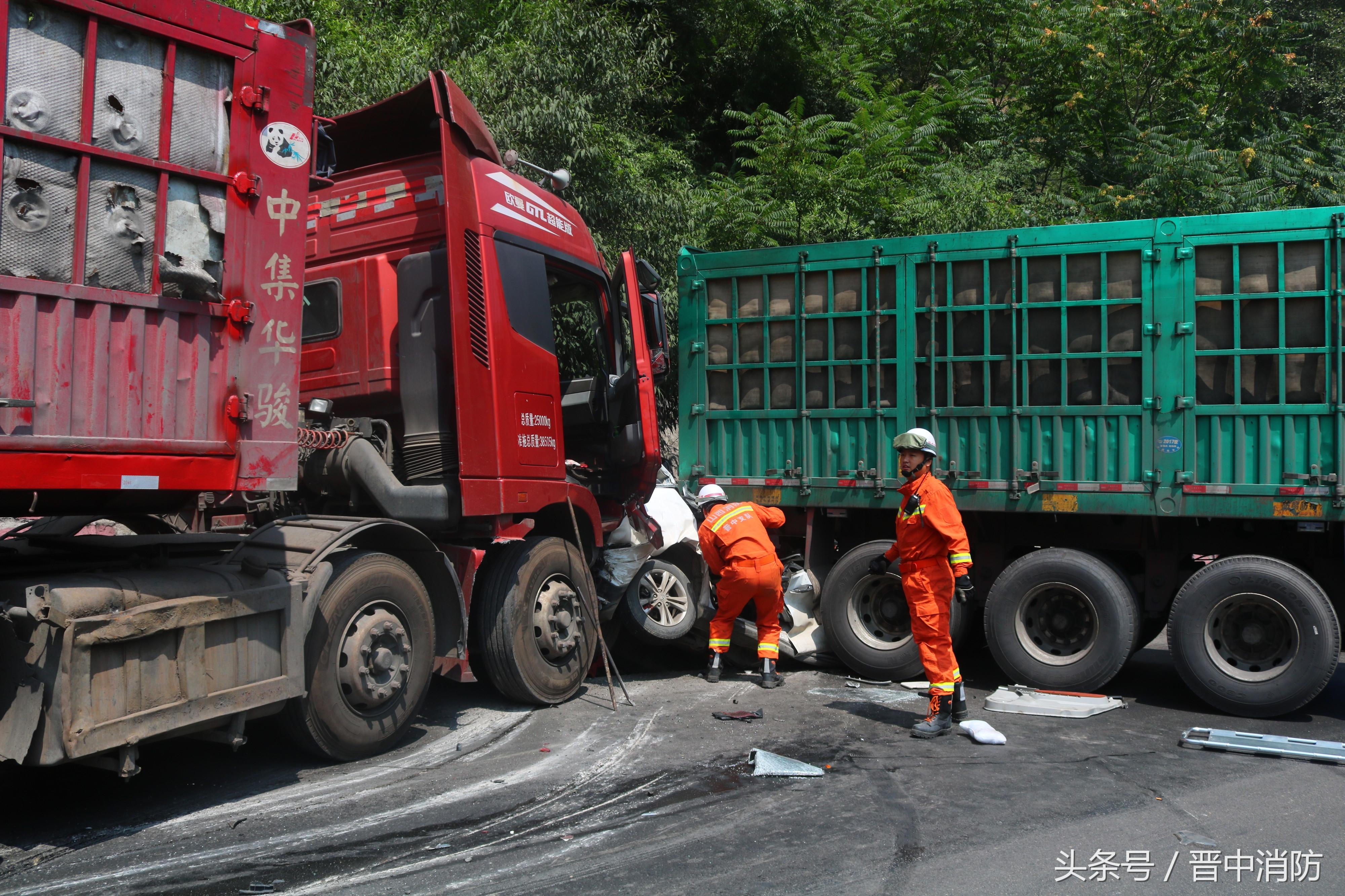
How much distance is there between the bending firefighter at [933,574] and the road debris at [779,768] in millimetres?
1036

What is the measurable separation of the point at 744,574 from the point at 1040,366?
2410mm

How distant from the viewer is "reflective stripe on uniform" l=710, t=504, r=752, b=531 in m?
7.29

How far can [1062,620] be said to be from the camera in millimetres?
7078

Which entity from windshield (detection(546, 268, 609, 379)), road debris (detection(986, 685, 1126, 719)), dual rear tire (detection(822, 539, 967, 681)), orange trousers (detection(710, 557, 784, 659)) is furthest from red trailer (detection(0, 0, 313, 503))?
road debris (detection(986, 685, 1126, 719))

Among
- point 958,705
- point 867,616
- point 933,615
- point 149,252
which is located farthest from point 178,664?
point 867,616

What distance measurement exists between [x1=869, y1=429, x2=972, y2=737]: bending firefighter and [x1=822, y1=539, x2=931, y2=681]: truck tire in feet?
3.70

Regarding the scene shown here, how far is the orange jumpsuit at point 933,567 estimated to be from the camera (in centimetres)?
602

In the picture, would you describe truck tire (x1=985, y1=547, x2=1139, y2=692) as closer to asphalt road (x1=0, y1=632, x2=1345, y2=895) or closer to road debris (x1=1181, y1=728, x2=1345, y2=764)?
asphalt road (x1=0, y1=632, x2=1345, y2=895)

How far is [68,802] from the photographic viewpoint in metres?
4.58

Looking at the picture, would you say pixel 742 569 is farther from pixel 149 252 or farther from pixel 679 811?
pixel 149 252

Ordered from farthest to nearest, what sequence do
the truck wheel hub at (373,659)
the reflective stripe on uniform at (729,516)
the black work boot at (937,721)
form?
the reflective stripe on uniform at (729,516) < the black work boot at (937,721) < the truck wheel hub at (373,659)

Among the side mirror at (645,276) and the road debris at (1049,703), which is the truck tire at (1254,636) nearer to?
the road debris at (1049,703)

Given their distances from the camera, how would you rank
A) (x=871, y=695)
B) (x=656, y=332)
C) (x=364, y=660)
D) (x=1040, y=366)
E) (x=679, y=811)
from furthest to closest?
1. (x=656, y=332)
2. (x=1040, y=366)
3. (x=871, y=695)
4. (x=364, y=660)
5. (x=679, y=811)

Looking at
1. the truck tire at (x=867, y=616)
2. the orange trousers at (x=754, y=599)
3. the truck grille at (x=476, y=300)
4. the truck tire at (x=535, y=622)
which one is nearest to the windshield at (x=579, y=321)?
the truck grille at (x=476, y=300)
